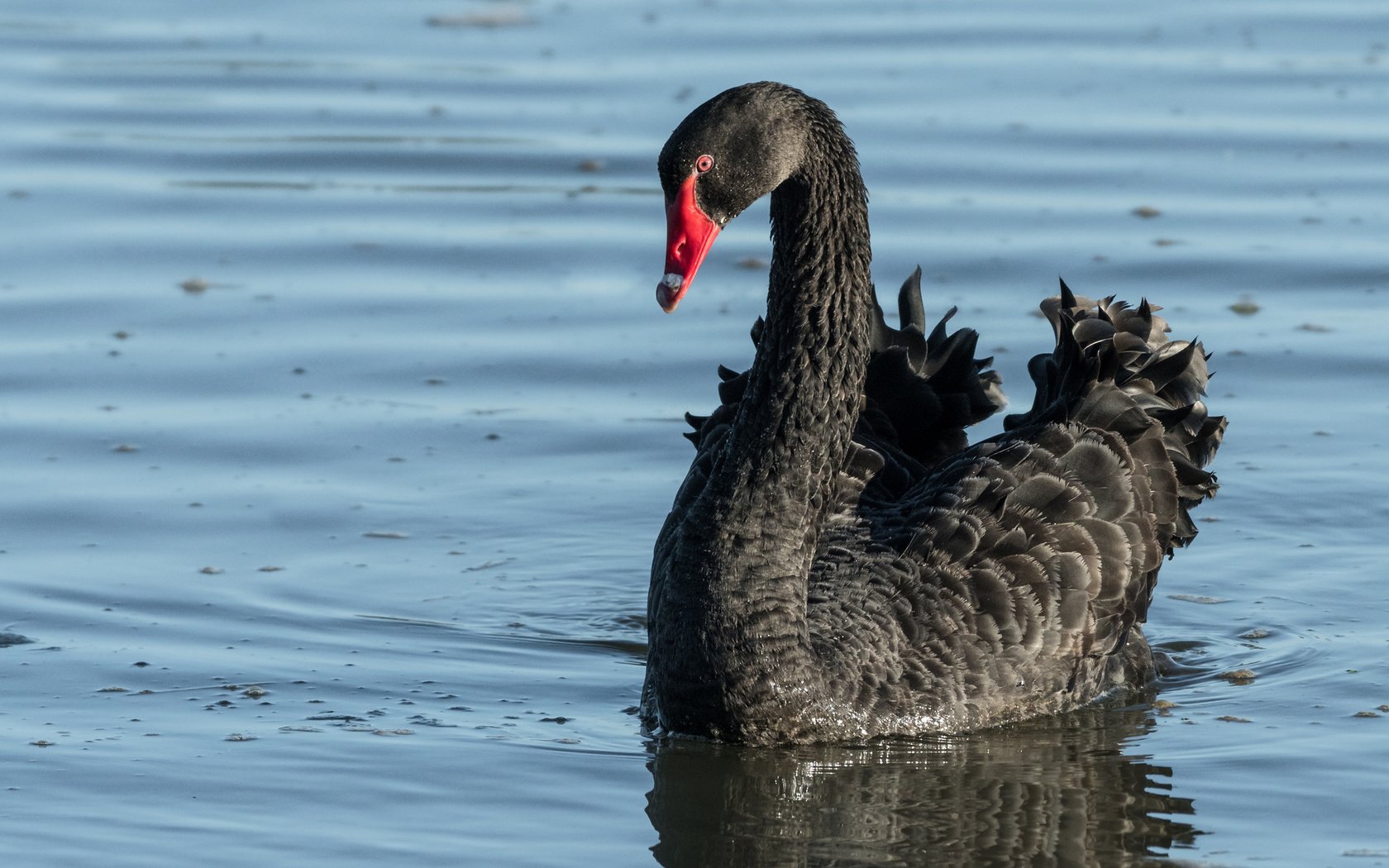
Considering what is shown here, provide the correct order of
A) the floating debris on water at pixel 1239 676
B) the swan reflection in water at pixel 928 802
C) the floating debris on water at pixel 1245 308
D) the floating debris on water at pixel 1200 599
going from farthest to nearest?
the floating debris on water at pixel 1245 308
the floating debris on water at pixel 1200 599
the floating debris on water at pixel 1239 676
the swan reflection in water at pixel 928 802

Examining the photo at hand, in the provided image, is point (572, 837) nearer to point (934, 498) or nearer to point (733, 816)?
point (733, 816)

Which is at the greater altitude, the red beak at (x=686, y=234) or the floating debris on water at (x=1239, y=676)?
the red beak at (x=686, y=234)

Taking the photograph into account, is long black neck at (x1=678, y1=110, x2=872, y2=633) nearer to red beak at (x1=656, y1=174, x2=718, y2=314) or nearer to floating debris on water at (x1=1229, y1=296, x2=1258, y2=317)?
red beak at (x1=656, y1=174, x2=718, y2=314)

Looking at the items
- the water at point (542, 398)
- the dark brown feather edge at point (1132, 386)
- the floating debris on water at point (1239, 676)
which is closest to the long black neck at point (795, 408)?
the water at point (542, 398)

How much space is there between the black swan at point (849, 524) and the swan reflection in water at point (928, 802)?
3.8 inches

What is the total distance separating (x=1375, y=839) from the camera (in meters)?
6.50

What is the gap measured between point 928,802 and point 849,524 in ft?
4.17

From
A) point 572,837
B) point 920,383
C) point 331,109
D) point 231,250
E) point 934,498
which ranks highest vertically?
point 331,109

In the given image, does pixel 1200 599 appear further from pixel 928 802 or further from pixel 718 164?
pixel 718 164

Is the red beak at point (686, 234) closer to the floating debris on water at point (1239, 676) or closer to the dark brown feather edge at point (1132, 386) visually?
the dark brown feather edge at point (1132, 386)

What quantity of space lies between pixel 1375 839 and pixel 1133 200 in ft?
24.9

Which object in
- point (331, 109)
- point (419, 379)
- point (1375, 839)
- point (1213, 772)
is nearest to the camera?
point (1375, 839)

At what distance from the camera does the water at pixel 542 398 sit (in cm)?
683

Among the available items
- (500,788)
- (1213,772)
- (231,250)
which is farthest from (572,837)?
(231,250)
